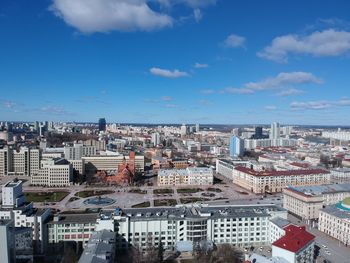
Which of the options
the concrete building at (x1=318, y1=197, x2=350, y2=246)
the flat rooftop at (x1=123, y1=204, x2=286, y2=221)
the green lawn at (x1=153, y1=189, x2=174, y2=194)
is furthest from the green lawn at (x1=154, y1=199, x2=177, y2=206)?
the concrete building at (x1=318, y1=197, x2=350, y2=246)

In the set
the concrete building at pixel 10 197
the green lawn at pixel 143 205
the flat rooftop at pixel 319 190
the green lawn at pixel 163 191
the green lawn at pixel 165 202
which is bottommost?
the green lawn at pixel 163 191

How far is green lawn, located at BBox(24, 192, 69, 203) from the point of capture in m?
29.5

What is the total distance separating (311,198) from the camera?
2408 cm

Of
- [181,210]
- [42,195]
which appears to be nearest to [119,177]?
[42,195]

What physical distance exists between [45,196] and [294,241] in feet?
77.8

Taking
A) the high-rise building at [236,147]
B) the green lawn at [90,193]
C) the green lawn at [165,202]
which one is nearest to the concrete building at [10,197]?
the green lawn at [90,193]

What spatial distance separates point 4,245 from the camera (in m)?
14.2

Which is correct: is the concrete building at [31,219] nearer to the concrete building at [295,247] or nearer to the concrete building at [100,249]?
the concrete building at [100,249]

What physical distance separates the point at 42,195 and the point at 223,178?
21352 millimetres

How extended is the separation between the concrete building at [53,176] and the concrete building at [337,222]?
26192 mm

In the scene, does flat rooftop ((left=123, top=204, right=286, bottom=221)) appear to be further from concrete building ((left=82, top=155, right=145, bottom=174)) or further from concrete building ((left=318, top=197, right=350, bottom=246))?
concrete building ((left=82, top=155, right=145, bottom=174))

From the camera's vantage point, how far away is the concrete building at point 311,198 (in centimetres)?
2403

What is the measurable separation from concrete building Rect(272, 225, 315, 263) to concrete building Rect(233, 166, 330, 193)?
17.6m

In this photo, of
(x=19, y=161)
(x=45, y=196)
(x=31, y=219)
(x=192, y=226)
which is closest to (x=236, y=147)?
(x=19, y=161)
